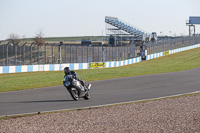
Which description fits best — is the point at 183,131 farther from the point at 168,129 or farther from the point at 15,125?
the point at 15,125

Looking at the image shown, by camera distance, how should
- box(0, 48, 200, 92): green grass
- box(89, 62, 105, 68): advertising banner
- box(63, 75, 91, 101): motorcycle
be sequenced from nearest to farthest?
box(63, 75, 91, 101): motorcycle, box(0, 48, 200, 92): green grass, box(89, 62, 105, 68): advertising banner

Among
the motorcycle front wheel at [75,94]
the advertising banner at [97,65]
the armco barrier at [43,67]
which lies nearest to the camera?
the motorcycle front wheel at [75,94]

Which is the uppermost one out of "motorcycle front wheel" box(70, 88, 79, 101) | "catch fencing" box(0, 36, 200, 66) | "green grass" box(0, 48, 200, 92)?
"catch fencing" box(0, 36, 200, 66)

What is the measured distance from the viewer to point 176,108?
41.2 feet

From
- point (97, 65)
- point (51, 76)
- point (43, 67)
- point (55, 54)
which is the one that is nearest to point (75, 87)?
point (51, 76)

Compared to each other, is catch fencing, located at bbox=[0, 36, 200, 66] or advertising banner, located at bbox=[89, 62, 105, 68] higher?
catch fencing, located at bbox=[0, 36, 200, 66]

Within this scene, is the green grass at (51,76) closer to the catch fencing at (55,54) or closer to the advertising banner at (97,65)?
the catch fencing at (55,54)

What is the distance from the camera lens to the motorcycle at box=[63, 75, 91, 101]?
14.8 metres

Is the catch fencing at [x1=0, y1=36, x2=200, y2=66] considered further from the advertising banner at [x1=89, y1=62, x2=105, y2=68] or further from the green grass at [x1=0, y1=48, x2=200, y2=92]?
the green grass at [x1=0, y1=48, x2=200, y2=92]

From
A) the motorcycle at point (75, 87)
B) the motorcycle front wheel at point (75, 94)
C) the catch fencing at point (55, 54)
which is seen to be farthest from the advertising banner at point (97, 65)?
the motorcycle front wheel at point (75, 94)

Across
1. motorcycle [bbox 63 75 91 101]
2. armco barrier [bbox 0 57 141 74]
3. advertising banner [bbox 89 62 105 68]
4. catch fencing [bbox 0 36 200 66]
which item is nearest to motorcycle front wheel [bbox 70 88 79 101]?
motorcycle [bbox 63 75 91 101]

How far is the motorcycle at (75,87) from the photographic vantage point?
14.8m

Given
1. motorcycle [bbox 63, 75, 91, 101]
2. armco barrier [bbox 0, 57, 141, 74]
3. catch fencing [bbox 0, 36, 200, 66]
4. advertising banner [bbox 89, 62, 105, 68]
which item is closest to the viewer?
motorcycle [bbox 63, 75, 91, 101]

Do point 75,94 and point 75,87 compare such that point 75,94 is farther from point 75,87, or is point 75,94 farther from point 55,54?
Result: point 55,54
